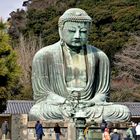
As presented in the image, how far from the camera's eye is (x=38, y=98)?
1711cm

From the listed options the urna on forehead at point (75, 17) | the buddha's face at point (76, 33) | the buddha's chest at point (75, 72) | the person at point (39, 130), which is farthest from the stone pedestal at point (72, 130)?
the urna on forehead at point (75, 17)

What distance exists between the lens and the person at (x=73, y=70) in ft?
55.5

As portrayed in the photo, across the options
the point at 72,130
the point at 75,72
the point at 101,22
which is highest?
the point at 101,22

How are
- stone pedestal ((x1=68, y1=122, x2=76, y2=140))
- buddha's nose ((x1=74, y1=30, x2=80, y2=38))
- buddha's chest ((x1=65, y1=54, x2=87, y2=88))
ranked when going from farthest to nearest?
buddha's chest ((x1=65, y1=54, x2=87, y2=88)) → buddha's nose ((x1=74, y1=30, x2=80, y2=38)) → stone pedestal ((x1=68, y1=122, x2=76, y2=140))

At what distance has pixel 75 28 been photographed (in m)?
17.2

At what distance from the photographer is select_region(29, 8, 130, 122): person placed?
55.5 feet

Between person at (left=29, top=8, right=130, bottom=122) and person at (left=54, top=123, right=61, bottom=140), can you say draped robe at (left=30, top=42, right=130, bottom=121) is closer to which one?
person at (left=29, top=8, right=130, bottom=122)

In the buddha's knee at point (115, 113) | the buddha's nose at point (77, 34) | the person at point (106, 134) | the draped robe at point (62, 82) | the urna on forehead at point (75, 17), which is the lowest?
the person at point (106, 134)

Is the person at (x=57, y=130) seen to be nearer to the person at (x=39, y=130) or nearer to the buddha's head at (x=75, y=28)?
the person at (x=39, y=130)

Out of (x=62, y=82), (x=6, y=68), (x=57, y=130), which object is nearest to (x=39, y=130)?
(x=57, y=130)

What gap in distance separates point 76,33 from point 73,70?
1011mm

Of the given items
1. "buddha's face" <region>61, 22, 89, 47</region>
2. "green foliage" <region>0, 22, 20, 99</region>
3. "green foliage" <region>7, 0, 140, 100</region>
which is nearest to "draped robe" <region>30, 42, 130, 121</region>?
"buddha's face" <region>61, 22, 89, 47</region>

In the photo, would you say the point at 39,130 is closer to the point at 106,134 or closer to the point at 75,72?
the point at 106,134

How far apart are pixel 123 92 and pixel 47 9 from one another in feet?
57.6
